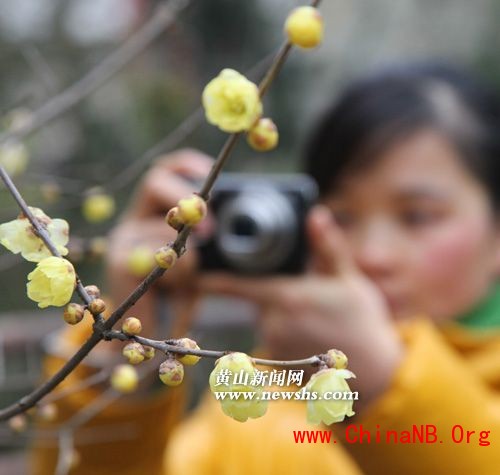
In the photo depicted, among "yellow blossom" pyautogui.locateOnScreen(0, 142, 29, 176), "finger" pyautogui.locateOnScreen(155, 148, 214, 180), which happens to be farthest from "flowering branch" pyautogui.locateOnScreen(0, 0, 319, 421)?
"finger" pyautogui.locateOnScreen(155, 148, 214, 180)

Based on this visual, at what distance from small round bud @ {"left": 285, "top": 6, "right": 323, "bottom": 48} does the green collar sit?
719 millimetres

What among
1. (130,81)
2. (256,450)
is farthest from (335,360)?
(130,81)

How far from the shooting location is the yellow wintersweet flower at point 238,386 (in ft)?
0.79

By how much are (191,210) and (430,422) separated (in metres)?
0.51

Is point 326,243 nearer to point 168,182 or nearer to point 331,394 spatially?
point 168,182

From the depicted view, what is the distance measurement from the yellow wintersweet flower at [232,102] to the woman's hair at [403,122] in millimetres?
702

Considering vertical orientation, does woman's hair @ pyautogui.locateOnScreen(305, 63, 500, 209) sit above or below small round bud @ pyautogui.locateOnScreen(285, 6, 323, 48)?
above

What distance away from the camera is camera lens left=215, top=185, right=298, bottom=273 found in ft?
2.32

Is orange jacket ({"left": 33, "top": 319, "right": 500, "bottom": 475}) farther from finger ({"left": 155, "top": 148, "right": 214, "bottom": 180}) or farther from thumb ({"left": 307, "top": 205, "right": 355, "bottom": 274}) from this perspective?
finger ({"left": 155, "top": 148, "right": 214, "bottom": 180})

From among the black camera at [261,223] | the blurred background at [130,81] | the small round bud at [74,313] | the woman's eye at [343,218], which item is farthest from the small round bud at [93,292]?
the blurred background at [130,81]

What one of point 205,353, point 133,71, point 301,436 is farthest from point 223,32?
point 205,353

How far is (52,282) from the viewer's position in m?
0.25

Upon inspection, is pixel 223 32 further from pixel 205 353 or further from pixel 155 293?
pixel 205 353

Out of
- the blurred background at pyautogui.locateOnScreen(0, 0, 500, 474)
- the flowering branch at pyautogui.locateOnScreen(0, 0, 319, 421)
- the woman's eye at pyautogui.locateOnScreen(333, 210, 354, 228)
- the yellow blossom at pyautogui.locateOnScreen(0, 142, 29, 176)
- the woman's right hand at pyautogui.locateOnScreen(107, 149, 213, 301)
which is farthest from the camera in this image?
the blurred background at pyautogui.locateOnScreen(0, 0, 500, 474)
